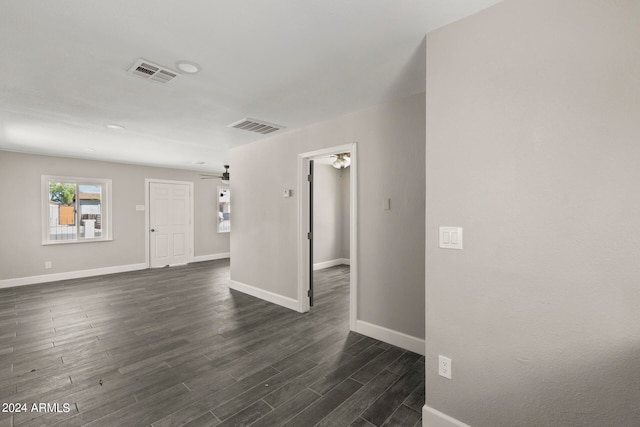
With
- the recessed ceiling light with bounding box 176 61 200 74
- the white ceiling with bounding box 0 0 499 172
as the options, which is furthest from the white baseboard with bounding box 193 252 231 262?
the recessed ceiling light with bounding box 176 61 200 74

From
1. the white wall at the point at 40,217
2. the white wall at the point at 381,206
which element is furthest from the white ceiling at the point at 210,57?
the white wall at the point at 40,217

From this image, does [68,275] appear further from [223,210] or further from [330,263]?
[330,263]

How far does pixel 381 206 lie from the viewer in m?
3.04

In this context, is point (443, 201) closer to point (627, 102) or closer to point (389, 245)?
point (627, 102)

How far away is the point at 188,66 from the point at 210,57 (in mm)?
256

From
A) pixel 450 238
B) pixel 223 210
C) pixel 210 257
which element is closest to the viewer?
pixel 450 238

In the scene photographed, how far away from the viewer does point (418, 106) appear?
8.97ft

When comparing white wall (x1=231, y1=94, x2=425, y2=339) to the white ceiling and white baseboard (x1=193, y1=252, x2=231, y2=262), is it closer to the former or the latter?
the white ceiling

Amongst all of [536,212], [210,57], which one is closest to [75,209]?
[210,57]

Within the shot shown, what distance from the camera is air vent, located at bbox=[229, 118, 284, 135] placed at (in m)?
3.58

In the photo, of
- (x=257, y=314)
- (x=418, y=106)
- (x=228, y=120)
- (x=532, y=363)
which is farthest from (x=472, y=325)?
(x=228, y=120)

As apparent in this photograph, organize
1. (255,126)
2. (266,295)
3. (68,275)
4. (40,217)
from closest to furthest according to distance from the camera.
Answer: (255,126) → (266,295) → (40,217) → (68,275)

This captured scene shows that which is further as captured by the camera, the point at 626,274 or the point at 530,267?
the point at 530,267

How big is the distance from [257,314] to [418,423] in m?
2.48
